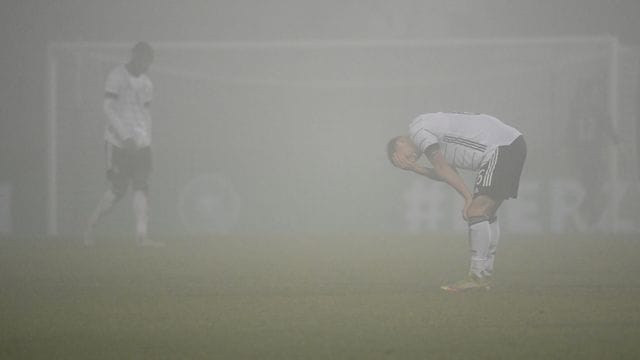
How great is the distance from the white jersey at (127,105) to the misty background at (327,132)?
347 centimetres

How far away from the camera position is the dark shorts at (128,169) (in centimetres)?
873

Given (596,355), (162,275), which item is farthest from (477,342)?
(162,275)

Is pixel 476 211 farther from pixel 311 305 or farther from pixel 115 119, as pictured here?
pixel 115 119

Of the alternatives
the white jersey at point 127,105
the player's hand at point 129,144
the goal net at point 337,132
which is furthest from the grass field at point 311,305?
the goal net at point 337,132

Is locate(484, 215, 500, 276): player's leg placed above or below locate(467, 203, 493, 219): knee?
below

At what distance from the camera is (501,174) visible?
5570 millimetres

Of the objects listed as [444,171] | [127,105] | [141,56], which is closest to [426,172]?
[444,171]

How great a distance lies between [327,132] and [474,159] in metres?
7.08

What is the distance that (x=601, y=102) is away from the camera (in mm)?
12375

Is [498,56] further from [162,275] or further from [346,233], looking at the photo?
[162,275]

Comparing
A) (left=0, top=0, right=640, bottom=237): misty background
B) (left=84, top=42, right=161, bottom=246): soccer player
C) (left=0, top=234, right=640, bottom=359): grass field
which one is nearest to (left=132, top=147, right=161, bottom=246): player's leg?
(left=84, top=42, right=161, bottom=246): soccer player

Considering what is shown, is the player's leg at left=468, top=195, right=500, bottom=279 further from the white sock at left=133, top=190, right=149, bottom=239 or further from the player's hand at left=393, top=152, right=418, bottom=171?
the white sock at left=133, top=190, right=149, bottom=239

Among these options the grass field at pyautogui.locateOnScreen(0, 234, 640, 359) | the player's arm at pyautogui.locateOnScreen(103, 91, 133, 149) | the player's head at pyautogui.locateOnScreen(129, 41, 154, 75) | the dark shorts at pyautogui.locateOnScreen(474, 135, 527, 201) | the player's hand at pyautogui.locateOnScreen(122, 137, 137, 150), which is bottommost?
the grass field at pyautogui.locateOnScreen(0, 234, 640, 359)

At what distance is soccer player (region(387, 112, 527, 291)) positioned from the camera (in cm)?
555
